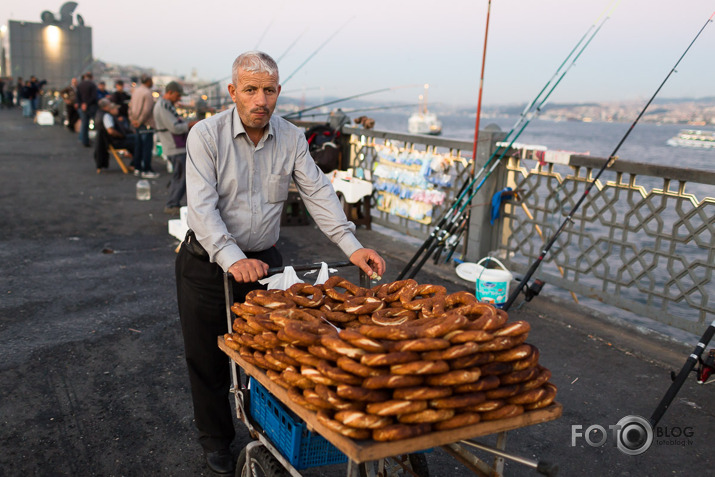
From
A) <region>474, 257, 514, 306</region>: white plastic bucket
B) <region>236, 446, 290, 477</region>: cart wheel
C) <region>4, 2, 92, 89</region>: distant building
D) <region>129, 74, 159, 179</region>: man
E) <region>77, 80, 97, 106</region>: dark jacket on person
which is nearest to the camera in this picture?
<region>236, 446, 290, 477</region>: cart wheel

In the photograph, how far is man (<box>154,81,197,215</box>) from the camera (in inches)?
421

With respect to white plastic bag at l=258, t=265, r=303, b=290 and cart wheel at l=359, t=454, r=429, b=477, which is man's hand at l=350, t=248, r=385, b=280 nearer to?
white plastic bag at l=258, t=265, r=303, b=290

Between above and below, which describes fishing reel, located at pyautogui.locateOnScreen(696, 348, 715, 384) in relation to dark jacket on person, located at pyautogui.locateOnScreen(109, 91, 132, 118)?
below

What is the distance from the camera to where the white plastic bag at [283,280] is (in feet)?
10.2

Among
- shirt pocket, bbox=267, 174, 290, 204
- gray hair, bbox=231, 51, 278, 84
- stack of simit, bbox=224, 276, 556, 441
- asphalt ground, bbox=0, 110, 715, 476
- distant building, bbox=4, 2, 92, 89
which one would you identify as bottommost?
asphalt ground, bbox=0, 110, 715, 476

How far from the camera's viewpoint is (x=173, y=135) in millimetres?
11070

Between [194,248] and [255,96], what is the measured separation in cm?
93

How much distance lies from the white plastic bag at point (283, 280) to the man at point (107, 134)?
1345 cm

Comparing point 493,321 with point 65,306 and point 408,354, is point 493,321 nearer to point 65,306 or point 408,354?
point 408,354

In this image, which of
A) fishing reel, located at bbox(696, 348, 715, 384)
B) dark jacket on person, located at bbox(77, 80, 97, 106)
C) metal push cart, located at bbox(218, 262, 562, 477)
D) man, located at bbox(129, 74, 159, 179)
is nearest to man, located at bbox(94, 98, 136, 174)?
man, located at bbox(129, 74, 159, 179)

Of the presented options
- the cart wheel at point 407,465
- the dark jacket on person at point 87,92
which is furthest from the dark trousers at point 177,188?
the dark jacket on person at point 87,92

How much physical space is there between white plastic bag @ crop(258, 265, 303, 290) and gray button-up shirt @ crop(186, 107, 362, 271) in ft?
0.73

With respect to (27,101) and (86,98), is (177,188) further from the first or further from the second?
(27,101)

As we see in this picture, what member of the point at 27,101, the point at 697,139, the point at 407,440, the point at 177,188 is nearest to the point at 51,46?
the point at 27,101
